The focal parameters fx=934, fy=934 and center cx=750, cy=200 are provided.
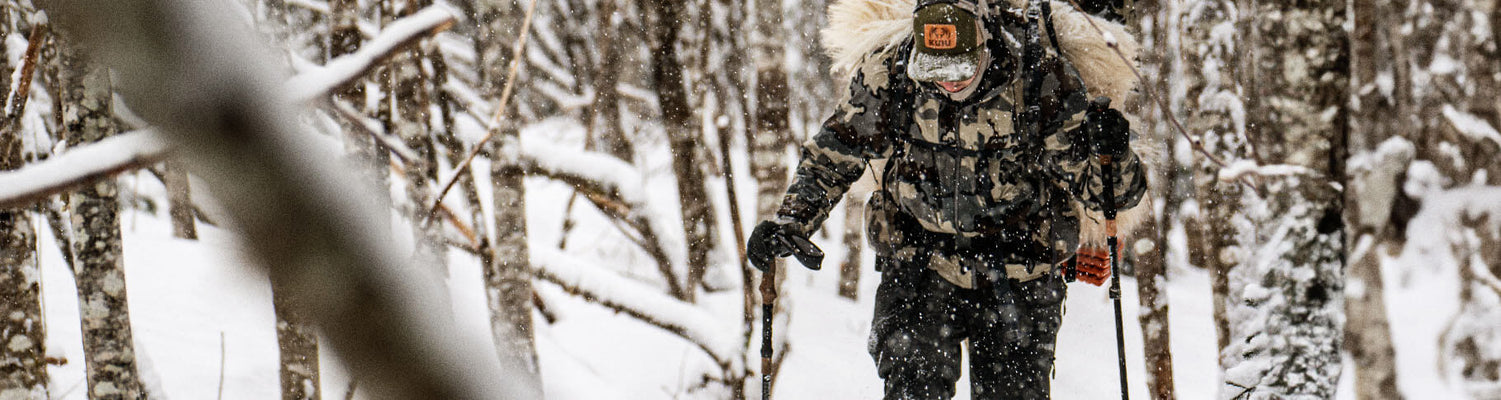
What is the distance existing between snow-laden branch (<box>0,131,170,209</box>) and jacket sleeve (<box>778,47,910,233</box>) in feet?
7.93

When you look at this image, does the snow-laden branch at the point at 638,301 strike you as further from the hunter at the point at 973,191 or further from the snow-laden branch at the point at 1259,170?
the snow-laden branch at the point at 1259,170

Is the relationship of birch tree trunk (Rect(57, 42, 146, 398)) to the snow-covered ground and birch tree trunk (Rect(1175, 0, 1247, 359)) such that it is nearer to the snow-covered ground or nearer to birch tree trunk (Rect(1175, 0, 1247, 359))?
the snow-covered ground

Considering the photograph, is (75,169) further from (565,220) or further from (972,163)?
(565,220)

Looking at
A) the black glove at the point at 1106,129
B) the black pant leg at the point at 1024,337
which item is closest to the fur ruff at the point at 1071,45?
the black glove at the point at 1106,129

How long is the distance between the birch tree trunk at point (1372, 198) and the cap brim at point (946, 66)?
1.20m

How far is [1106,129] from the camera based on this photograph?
9.28 feet

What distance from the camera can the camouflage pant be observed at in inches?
120

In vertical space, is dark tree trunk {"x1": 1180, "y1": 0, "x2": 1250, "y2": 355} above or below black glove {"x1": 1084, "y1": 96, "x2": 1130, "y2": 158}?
above

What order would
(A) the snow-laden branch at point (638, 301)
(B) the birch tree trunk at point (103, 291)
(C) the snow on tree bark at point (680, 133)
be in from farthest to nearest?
(C) the snow on tree bark at point (680, 133), (A) the snow-laden branch at point (638, 301), (B) the birch tree trunk at point (103, 291)

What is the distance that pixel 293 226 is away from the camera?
323 millimetres

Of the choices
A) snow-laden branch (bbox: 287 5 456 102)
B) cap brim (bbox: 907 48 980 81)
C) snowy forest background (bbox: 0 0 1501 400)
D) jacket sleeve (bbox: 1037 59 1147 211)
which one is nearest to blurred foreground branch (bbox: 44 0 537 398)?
snowy forest background (bbox: 0 0 1501 400)

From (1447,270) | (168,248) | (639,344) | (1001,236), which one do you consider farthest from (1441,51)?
(168,248)

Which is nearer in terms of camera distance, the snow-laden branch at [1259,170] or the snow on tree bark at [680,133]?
the snow-laden branch at [1259,170]

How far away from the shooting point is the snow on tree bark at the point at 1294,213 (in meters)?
2.15
